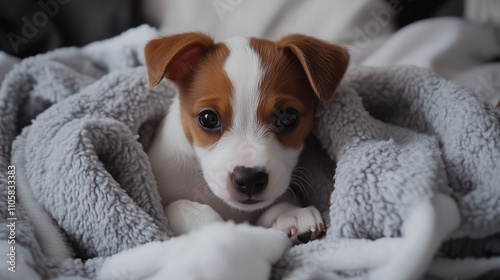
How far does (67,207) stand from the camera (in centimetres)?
149

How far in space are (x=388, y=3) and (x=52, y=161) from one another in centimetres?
195

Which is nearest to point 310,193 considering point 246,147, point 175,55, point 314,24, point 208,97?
point 246,147

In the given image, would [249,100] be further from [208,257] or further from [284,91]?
[208,257]

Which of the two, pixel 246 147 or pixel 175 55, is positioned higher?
pixel 175 55

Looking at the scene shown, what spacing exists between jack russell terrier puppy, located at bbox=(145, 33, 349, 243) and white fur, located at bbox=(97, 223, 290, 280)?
0.22 meters

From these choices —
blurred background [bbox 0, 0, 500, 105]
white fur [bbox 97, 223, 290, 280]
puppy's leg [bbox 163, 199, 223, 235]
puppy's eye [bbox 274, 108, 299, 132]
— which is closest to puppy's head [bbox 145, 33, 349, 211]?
puppy's eye [bbox 274, 108, 299, 132]

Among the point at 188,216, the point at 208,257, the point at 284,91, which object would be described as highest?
the point at 284,91

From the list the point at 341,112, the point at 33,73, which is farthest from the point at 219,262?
the point at 33,73

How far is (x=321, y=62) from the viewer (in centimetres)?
162

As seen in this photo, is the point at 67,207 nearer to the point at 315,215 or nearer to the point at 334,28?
the point at 315,215

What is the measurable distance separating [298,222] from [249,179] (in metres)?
0.25

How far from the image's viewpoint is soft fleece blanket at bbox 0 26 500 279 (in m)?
1.20

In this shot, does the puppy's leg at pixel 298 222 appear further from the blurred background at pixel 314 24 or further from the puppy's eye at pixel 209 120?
the blurred background at pixel 314 24

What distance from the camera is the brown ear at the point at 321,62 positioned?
5.21ft
